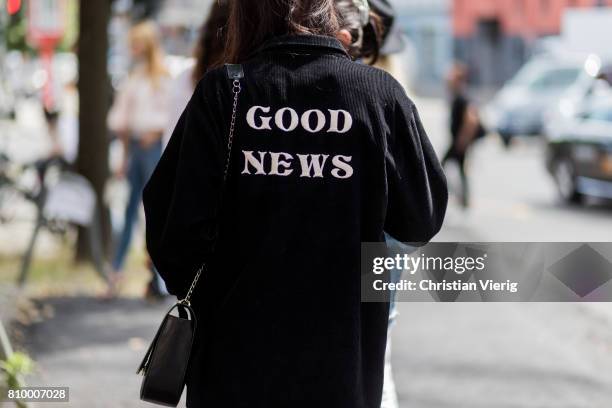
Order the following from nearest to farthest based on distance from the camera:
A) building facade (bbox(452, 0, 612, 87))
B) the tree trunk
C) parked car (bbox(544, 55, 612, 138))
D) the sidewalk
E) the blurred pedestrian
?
the sidewalk → the tree trunk → the blurred pedestrian → parked car (bbox(544, 55, 612, 138)) → building facade (bbox(452, 0, 612, 87))

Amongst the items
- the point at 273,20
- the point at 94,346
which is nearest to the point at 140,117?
the point at 94,346

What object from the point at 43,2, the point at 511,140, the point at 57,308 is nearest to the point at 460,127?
the point at 43,2

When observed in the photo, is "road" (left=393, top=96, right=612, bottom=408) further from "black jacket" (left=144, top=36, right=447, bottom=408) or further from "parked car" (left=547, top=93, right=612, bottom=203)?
"parked car" (left=547, top=93, right=612, bottom=203)

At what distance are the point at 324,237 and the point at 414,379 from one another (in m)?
3.36

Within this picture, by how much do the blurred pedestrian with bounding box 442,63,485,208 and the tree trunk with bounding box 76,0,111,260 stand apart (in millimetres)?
5613

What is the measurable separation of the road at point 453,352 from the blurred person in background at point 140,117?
79 cm

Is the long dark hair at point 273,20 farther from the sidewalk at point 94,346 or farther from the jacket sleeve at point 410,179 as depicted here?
the sidewalk at point 94,346

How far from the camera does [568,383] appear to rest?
5570 mm

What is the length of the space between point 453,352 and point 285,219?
4.01 meters

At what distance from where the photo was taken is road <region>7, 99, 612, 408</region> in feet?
17.4

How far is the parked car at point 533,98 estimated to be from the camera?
24531mm

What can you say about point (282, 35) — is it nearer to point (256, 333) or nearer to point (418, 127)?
point (418, 127)

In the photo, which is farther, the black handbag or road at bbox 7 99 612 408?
road at bbox 7 99 612 408

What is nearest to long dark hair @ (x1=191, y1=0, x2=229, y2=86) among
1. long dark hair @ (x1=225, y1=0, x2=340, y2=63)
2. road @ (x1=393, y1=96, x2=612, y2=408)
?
long dark hair @ (x1=225, y1=0, x2=340, y2=63)
